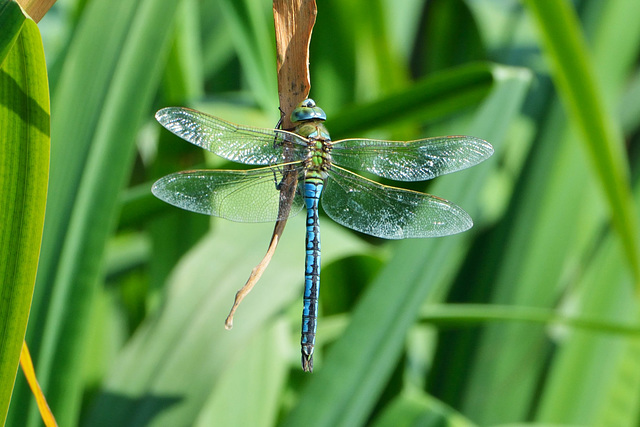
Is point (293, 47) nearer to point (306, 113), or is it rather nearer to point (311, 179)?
point (306, 113)

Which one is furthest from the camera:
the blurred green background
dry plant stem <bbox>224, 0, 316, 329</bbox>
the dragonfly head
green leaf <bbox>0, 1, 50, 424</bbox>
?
the blurred green background

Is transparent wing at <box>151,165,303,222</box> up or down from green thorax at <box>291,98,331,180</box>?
down

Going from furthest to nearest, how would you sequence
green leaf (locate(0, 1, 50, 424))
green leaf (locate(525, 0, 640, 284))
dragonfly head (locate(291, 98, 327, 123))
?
green leaf (locate(525, 0, 640, 284)) < dragonfly head (locate(291, 98, 327, 123)) < green leaf (locate(0, 1, 50, 424))

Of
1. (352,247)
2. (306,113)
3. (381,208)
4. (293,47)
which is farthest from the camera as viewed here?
(352,247)

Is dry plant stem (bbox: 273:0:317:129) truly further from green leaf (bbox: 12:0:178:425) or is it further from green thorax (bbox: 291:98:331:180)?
green leaf (bbox: 12:0:178:425)


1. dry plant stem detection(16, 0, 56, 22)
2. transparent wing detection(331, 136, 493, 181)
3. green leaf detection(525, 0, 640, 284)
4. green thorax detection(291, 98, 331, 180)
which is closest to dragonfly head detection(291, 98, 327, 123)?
green thorax detection(291, 98, 331, 180)

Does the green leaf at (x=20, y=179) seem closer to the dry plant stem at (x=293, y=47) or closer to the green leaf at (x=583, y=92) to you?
the dry plant stem at (x=293, y=47)

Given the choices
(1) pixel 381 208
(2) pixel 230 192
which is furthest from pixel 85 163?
(1) pixel 381 208

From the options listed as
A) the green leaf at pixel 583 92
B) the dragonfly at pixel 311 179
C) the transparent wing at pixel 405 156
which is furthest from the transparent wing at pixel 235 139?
the green leaf at pixel 583 92
